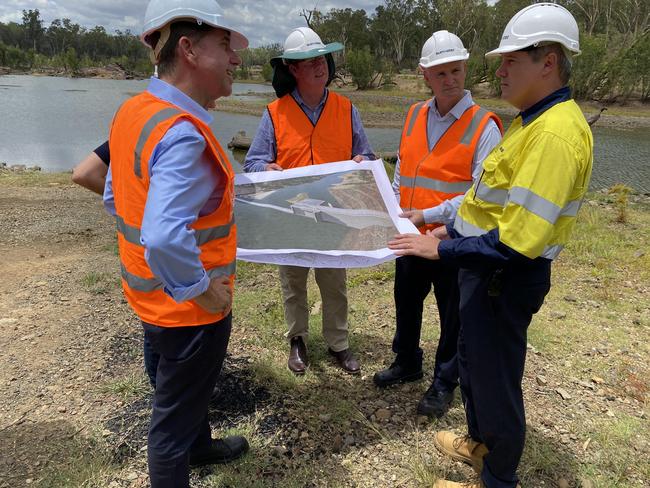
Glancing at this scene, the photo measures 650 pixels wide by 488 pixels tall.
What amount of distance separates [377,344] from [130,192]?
9.28ft

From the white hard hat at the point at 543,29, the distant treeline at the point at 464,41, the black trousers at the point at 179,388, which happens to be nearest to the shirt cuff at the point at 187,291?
the black trousers at the point at 179,388

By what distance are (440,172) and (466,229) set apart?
2.41 ft

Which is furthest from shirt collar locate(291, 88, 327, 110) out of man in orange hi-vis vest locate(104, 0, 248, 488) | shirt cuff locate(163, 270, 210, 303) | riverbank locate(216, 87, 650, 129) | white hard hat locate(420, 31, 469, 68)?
riverbank locate(216, 87, 650, 129)

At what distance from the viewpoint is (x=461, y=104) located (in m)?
2.89

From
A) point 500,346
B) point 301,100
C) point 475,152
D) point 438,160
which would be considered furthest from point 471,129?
point 500,346

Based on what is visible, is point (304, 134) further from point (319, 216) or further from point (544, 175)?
point (544, 175)

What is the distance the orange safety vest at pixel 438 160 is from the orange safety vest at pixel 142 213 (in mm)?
1419

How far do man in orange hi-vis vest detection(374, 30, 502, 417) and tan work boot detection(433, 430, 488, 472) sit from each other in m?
0.29

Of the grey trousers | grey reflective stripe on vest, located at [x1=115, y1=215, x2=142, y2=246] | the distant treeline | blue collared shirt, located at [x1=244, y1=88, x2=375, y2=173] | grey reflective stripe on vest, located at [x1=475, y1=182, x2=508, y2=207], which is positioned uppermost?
the distant treeline

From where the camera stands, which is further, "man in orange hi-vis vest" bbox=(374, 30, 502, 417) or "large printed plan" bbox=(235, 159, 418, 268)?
"man in orange hi-vis vest" bbox=(374, 30, 502, 417)

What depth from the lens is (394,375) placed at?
11.4 feet

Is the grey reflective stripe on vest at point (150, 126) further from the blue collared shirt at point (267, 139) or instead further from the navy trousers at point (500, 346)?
the blue collared shirt at point (267, 139)

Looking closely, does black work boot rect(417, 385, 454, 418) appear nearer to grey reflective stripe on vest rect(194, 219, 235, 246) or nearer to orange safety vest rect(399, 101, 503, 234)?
orange safety vest rect(399, 101, 503, 234)

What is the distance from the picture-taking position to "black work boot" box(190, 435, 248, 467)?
2621mm
